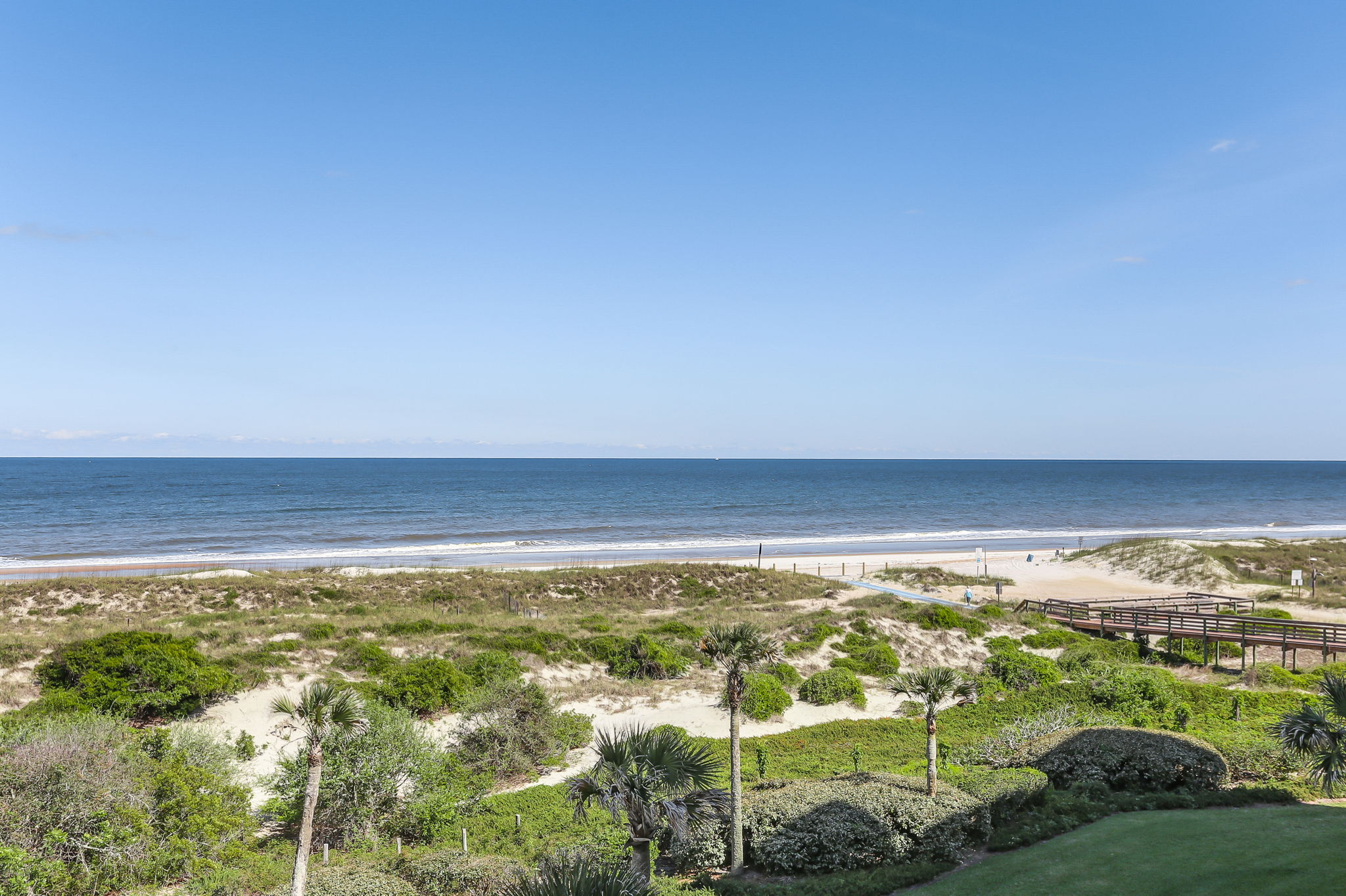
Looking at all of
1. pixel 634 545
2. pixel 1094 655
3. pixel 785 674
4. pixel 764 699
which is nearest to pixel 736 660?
pixel 764 699

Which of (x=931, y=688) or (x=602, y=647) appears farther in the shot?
(x=602, y=647)

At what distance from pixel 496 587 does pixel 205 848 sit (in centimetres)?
3035

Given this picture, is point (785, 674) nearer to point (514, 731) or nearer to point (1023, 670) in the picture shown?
point (1023, 670)

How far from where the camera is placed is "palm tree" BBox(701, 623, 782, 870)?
13.4 m

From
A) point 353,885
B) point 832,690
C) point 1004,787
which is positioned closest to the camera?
point 353,885

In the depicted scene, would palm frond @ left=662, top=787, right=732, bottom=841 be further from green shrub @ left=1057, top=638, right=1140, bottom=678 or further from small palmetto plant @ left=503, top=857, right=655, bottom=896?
green shrub @ left=1057, top=638, right=1140, bottom=678

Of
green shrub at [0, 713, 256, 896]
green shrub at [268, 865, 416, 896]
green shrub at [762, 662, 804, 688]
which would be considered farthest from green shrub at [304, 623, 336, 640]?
green shrub at [268, 865, 416, 896]

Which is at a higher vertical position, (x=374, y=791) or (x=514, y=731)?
(x=374, y=791)

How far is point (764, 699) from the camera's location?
2516cm

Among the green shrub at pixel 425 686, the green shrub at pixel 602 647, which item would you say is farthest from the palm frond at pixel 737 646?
the green shrub at pixel 602 647

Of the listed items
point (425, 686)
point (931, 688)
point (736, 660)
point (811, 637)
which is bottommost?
point (811, 637)

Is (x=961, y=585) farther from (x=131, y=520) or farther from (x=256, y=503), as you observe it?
(x=256, y=503)

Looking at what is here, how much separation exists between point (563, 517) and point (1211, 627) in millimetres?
74880

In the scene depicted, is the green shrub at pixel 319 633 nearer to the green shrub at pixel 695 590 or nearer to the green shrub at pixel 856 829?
the green shrub at pixel 856 829
